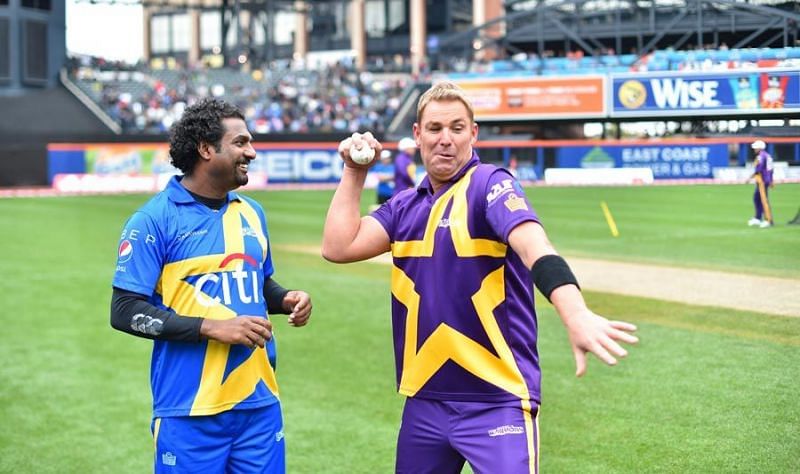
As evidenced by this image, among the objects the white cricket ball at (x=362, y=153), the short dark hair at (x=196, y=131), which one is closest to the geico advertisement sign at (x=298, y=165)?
the short dark hair at (x=196, y=131)

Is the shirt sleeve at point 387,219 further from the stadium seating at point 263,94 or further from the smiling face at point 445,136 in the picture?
the stadium seating at point 263,94

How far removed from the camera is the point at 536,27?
32.7 feet

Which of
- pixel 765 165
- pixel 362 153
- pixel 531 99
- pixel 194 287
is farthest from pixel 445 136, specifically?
pixel 531 99

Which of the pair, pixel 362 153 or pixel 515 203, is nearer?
pixel 515 203

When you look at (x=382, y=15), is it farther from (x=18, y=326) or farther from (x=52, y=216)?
(x=18, y=326)

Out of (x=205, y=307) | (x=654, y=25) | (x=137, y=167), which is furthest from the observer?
(x=137, y=167)

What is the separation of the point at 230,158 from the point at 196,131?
21cm

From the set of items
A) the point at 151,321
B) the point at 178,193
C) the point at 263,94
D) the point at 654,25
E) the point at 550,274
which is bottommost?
the point at 151,321

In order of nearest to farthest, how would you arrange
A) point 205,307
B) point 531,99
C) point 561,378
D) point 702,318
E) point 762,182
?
1. point 205,307
2. point 762,182
3. point 561,378
4. point 702,318
5. point 531,99

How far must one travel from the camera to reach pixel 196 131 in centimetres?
505

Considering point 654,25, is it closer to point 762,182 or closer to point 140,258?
point 762,182

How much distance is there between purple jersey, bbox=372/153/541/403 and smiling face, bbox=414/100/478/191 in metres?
0.08

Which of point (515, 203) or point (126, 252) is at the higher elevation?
point (515, 203)

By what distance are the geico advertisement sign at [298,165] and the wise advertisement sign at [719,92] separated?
36.8m
